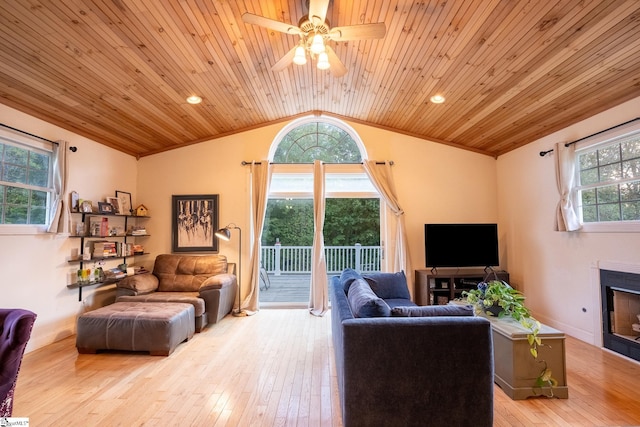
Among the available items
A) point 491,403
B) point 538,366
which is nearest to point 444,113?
point 538,366

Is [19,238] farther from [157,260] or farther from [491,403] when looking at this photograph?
[491,403]

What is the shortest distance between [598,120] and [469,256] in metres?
2.27

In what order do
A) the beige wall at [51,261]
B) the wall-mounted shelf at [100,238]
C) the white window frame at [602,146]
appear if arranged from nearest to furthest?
the white window frame at [602,146]
the beige wall at [51,261]
the wall-mounted shelf at [100,238]

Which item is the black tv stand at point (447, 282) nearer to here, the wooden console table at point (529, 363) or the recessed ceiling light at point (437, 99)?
the wooden console table at point (529, 363)

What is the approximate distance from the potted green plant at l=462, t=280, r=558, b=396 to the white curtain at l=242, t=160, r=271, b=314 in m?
3.21

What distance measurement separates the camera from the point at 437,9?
7.70ft

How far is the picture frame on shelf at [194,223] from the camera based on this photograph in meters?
5.00

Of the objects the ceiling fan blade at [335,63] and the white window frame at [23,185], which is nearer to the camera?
the ceiling fan blade at [335,63]

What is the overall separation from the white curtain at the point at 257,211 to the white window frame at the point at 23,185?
2545mm

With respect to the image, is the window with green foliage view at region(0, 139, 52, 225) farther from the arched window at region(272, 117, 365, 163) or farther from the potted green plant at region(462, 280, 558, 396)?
the potted green plant at region(462, 280, 558, 396)

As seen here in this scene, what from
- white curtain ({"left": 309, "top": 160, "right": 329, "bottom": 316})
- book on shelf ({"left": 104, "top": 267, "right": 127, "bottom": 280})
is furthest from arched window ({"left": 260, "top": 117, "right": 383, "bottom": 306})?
book on shelf ({"left": 104, "top": 267, "right": 127, "bottom": 280})

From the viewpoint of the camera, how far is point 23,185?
10.9 ft

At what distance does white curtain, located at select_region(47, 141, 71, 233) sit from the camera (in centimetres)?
356

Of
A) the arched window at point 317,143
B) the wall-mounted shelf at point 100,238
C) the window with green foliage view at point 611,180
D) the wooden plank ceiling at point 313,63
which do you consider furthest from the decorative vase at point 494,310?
the wall-mounted shelf at point 100,238
